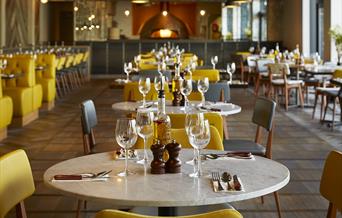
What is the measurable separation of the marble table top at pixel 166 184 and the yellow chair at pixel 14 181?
0.34 feet

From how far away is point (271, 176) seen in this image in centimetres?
256

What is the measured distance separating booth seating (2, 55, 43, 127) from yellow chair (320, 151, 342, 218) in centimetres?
681

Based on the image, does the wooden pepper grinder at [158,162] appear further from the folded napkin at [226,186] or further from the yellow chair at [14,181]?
the yellow chair at [14,181]

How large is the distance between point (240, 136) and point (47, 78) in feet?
15.1

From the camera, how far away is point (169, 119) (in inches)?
115

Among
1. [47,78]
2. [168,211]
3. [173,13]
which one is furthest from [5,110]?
[173,13]

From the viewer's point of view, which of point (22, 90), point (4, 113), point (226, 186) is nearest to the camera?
point (226, 186)

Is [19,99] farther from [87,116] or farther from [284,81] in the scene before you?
[284,81]

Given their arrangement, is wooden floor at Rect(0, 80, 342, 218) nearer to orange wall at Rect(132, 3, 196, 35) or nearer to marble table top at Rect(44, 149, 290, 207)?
marble table top at Rect(44, 149, 290, 207)

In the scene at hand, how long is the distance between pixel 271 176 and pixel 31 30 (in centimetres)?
1686

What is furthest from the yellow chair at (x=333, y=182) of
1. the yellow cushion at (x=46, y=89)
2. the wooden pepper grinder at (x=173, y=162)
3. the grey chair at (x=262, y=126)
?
the yellow cushion at (x=46, y=89)

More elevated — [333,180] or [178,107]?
[178,107]

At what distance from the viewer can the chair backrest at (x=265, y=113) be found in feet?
14.4

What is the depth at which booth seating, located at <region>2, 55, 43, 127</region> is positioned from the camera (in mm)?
8773
